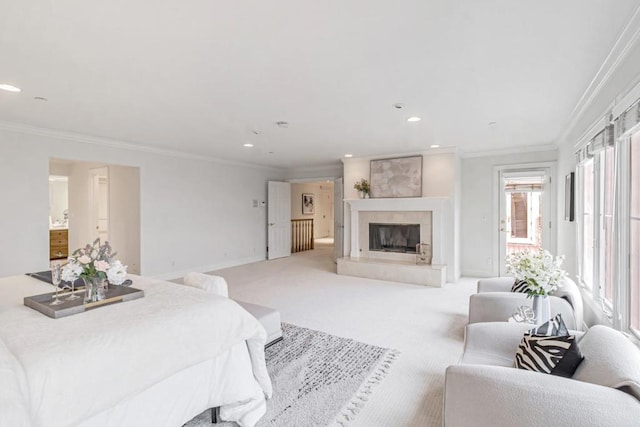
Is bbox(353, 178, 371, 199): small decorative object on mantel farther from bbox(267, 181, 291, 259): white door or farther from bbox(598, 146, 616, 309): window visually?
bbox(598, 146, 616, 309): window

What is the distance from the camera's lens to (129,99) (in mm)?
3201

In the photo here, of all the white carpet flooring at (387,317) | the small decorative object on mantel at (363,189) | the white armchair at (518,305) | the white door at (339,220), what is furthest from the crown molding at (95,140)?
the white armchair at (518,305)

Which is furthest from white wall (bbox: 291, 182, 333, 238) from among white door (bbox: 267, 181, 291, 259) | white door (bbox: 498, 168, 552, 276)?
white door (bbox: 498, 168, 552, 276)

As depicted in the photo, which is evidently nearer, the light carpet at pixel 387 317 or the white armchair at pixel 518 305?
the light carpet at pixel 387 317

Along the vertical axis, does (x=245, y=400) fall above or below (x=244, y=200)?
below

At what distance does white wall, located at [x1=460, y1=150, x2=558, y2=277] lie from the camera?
6.12 metres

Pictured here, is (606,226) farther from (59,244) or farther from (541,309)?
(59,244)

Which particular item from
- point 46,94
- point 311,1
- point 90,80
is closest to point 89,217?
point 46,94

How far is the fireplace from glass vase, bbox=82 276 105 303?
5.32 meters

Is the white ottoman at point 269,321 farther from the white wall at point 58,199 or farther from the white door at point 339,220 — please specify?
the white wall at point 58,199

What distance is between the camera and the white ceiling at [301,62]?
1794 mm

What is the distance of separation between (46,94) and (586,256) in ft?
19.1

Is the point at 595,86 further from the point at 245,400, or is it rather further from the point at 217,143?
the point at 217,143

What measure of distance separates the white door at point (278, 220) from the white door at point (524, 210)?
16.7 ft
